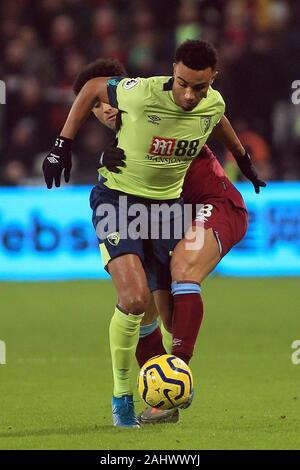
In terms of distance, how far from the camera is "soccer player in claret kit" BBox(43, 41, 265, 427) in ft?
21.4

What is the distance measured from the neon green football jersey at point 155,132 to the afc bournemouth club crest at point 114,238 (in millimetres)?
306

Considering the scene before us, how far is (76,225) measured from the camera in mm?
14898

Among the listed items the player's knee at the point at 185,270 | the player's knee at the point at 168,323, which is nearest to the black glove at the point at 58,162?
the player's knee at the point at 185,270

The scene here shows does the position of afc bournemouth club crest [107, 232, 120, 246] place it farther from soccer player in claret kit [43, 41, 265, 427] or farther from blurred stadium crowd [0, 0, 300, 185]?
blurred stadium crowd [0, 0, 300, 185]

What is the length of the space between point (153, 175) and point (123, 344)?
3.24ft

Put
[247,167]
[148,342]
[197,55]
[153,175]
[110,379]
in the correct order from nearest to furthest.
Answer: [197,55]
[153,175]
[148,342]
[247,167]
[110,379]

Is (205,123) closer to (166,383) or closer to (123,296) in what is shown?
(123,296)

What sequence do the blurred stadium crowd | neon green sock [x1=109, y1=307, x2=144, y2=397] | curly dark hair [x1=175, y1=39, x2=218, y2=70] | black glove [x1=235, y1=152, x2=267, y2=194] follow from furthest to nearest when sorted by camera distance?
the blurred stadium crowd → black glove [x1=235, y1=152, x2=267, y2=194] → neon green sock [x1=109, y1=307, x2=144, y2=397] → curly dark hair [x1=175, y1=39, x2=218, y2=70]

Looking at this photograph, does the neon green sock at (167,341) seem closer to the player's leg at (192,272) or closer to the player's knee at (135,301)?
the player's leg at (192,272)

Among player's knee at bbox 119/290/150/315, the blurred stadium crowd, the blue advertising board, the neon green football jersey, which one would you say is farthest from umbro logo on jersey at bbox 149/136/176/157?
the blurred stadium crowd

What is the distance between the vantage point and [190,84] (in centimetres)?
648

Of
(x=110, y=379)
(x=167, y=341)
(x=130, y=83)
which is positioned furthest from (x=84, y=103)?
(x=110, y=379)

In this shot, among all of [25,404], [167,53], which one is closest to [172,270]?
[25,404]

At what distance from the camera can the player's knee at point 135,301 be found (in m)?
6.46
